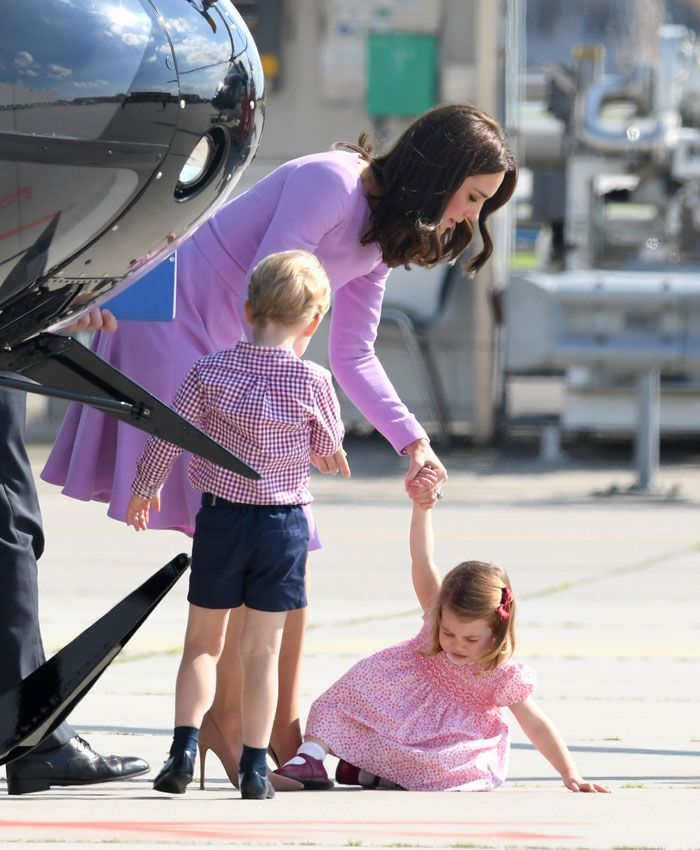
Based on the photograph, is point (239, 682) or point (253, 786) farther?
point (239, 682)

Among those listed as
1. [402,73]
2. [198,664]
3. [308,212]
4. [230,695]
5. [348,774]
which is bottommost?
[348,774]

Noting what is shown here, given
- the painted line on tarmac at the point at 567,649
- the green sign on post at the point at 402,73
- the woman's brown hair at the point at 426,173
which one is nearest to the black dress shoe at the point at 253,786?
the woman's brown hair at the point at 426,173

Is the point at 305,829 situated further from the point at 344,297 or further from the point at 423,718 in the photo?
the point at 344,297

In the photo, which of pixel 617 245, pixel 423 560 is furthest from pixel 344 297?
pixel 617 245

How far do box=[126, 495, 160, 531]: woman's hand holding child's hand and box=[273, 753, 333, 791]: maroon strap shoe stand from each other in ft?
2.11

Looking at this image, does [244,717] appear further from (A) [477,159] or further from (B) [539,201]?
(B) [539,201]

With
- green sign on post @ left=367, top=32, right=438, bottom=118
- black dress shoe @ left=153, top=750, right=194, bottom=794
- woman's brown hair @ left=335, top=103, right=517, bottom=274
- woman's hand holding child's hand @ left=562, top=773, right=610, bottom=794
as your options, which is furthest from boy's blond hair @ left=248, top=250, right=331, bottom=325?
green sign on post @ left=367, top=32, right=438, bottom=118

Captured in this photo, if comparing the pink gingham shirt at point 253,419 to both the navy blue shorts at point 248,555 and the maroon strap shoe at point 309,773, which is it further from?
the maroon strap shoe at point 309,773

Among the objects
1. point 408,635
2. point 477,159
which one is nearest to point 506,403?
point 408,635

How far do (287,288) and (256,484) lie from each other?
0.41 m

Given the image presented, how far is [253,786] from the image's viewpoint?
387cm

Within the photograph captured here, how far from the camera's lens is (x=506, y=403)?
13.0 m

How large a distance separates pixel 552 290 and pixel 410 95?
1729 millimetres

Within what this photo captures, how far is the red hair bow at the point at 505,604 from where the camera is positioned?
4.20 metres
